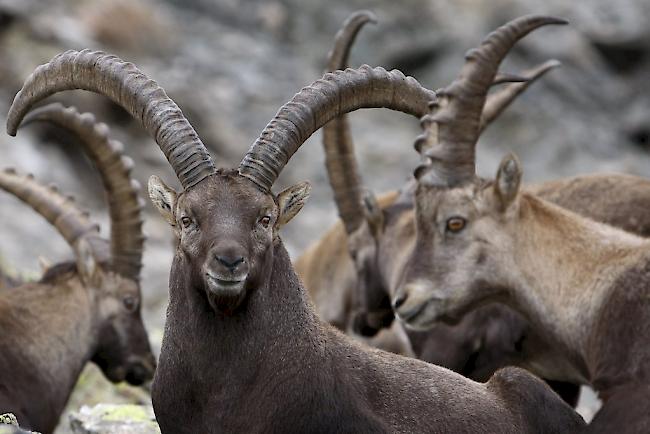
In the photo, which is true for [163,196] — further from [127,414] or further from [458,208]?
[458,208]

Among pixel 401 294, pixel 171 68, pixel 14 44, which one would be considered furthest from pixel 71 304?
pixel 171 68

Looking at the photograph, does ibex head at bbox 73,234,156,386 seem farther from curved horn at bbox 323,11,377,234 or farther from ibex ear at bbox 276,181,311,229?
ibex ear at bbox 276,181,311,229

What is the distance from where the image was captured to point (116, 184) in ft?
39.1

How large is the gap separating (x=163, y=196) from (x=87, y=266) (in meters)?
3.94

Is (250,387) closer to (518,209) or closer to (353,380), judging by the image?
(353,380)

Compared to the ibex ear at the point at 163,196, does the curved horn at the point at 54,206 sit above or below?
above

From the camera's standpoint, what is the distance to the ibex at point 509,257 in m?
9.36

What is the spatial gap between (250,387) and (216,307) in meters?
0.51

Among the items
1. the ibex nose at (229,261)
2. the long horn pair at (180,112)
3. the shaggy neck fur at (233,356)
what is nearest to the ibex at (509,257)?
the long horn pair at (180,112)

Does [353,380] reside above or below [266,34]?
below

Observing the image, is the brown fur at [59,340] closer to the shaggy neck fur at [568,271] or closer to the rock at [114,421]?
the rock at [114,421]

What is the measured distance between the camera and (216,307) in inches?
282

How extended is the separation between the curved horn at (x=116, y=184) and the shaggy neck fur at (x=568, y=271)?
3687 millimetres

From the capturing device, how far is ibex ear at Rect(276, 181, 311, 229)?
7.82 meters
